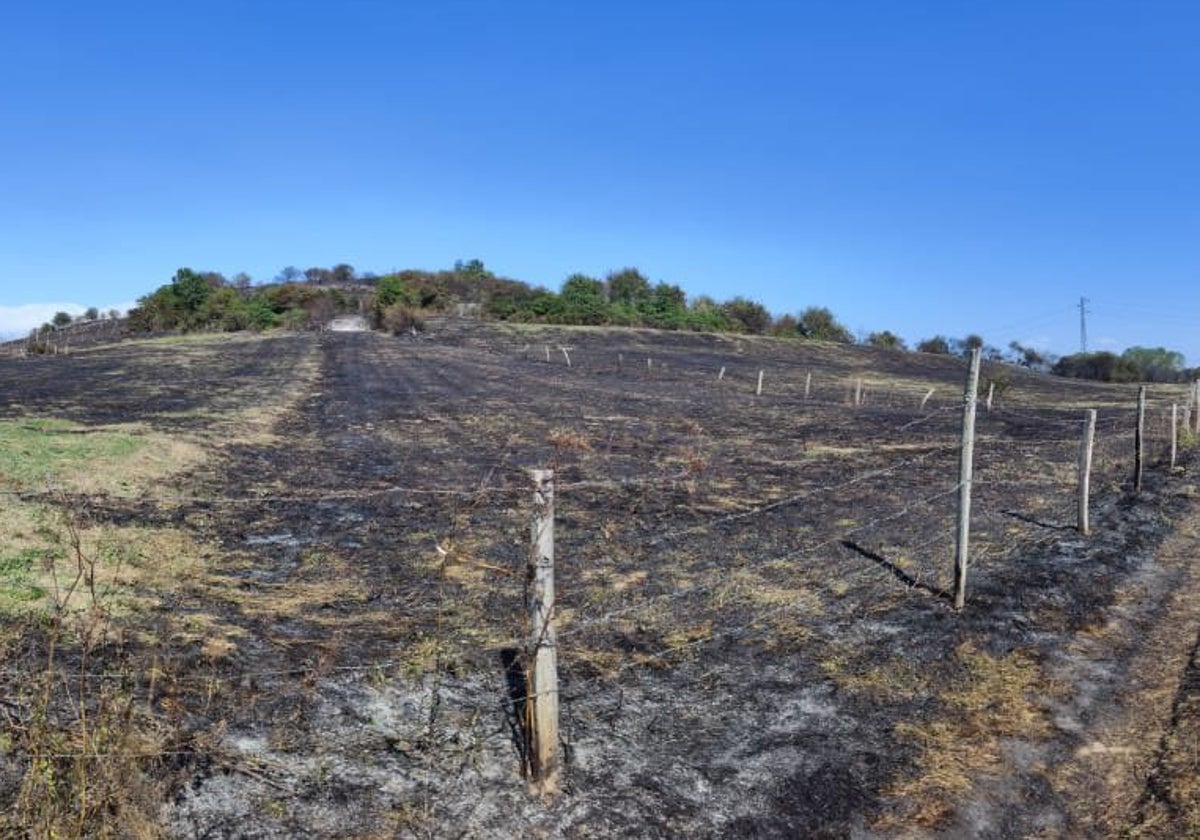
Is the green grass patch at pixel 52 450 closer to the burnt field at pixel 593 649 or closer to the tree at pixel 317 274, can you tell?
the burnt field at pixel 593 649

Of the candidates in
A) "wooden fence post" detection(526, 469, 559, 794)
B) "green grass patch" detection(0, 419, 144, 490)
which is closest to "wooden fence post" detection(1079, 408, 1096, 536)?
"wooden fence post" detection(526, 469, 559, 794)

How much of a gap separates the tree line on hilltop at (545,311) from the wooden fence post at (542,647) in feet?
232

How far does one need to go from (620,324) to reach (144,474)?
72.7 meters

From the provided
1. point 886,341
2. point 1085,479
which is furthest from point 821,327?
point 1085,479

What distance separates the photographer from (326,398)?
2759 cm

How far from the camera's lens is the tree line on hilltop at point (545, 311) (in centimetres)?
7425

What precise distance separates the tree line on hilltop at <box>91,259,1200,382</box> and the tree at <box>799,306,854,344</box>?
0.37 ft

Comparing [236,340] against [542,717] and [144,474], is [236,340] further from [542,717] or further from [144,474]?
[542,717]

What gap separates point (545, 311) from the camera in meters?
86.1

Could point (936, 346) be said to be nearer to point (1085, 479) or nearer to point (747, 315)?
point (747, 315)

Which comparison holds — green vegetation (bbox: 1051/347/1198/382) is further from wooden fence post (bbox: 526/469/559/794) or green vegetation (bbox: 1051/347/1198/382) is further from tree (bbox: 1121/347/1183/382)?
wooden fence post (bbox: 526/469/559/794)

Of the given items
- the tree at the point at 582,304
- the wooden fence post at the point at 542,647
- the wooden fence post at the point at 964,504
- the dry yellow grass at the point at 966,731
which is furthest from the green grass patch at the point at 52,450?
the tree at the point at 582,304

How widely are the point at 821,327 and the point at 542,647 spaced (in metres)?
89.1

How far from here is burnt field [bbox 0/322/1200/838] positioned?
440cm
